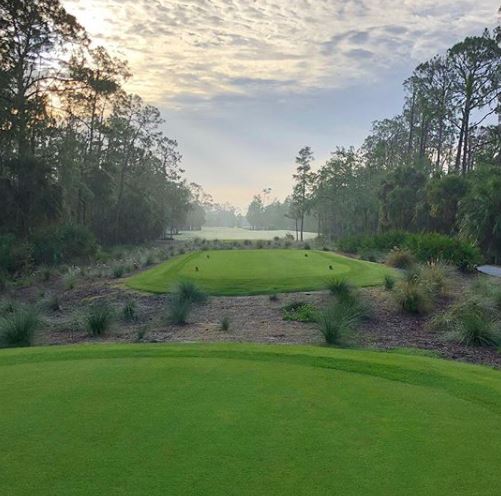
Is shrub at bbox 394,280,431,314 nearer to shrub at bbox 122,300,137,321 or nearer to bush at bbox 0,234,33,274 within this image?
shrub at bbox 122,300,137,321

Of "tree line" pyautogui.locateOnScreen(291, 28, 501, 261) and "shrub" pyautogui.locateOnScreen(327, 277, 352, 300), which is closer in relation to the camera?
"shrub" pyautogui.locateOnScreen(327, 277, 352, 300)

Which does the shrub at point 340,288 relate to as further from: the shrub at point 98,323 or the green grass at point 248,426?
the green grass at point 248,426

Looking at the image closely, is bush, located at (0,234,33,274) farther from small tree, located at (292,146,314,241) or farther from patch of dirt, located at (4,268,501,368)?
small tree, located at (292,146,314,241)

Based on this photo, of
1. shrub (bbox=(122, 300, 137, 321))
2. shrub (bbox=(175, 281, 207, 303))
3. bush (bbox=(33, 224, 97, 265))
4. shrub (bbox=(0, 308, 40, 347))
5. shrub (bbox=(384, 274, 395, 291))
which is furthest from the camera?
bush (bbox=(33, 224, 97, 265))

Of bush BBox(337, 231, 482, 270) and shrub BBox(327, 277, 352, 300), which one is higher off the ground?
bush BBox(337, 231, 482, 270)

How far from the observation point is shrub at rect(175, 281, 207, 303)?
13.0 m

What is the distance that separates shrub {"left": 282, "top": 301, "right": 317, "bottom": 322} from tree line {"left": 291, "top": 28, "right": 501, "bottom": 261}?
16.0 m

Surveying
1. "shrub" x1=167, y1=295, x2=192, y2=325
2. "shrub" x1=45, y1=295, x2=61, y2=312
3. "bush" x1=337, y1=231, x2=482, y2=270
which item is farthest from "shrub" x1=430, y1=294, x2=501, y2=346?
Answer: "shrub" x1=45, y1=295, x2=61, y2=312

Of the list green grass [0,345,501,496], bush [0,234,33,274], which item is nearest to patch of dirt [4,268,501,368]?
green grass [0,345,501,496]

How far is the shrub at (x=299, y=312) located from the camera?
1127 centimetres

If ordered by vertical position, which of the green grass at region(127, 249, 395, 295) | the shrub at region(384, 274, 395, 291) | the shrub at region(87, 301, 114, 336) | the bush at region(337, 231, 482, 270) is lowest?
the shrub at region(87, 301, 114, 336)

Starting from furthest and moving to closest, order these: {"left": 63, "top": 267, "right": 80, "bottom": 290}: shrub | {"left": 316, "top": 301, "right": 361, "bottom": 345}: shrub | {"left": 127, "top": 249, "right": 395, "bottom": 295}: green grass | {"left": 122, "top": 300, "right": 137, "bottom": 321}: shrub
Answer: {"left": 63, "top": 267, "right": 80, "bottom": 290}: shrub
{"left": 127, "top": 249, "right": 395, "bottom": 295}: green grass
{"left": 122, "top": 300, "right": 137, "bottom": 321}: shrub
{"left": 316, "top": 301, "right": 361, "bottom": 345}: shrub

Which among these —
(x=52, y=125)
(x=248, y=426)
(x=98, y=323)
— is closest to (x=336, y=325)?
(x=98, y=323)

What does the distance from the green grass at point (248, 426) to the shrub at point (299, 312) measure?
17.8ft
